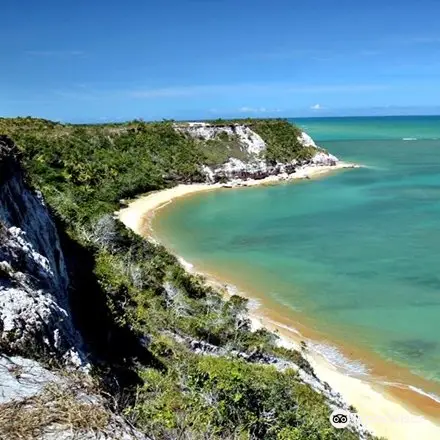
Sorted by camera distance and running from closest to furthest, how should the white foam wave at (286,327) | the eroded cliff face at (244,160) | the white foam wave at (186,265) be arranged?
the white foam wave at (286,327) < the white foam wave at (186,265) < the eroded cliff face at (244,160)

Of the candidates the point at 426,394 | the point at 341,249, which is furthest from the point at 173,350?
the point at 341,249

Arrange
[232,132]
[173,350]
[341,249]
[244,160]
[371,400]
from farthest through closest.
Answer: [232,132] < [244,160] < [341,249] < [371,400] < [173,350]

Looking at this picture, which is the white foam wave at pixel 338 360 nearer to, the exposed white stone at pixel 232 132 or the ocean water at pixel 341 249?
the ocean water at pixel 341 249

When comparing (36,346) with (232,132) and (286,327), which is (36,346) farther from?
(232,132)

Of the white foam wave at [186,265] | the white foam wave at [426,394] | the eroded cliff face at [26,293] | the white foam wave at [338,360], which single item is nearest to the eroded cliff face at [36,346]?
the eroded cliff face at [26,293]

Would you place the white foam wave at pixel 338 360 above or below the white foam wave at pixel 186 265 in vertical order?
below

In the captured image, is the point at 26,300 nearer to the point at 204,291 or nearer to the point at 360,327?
the point at 204,291
